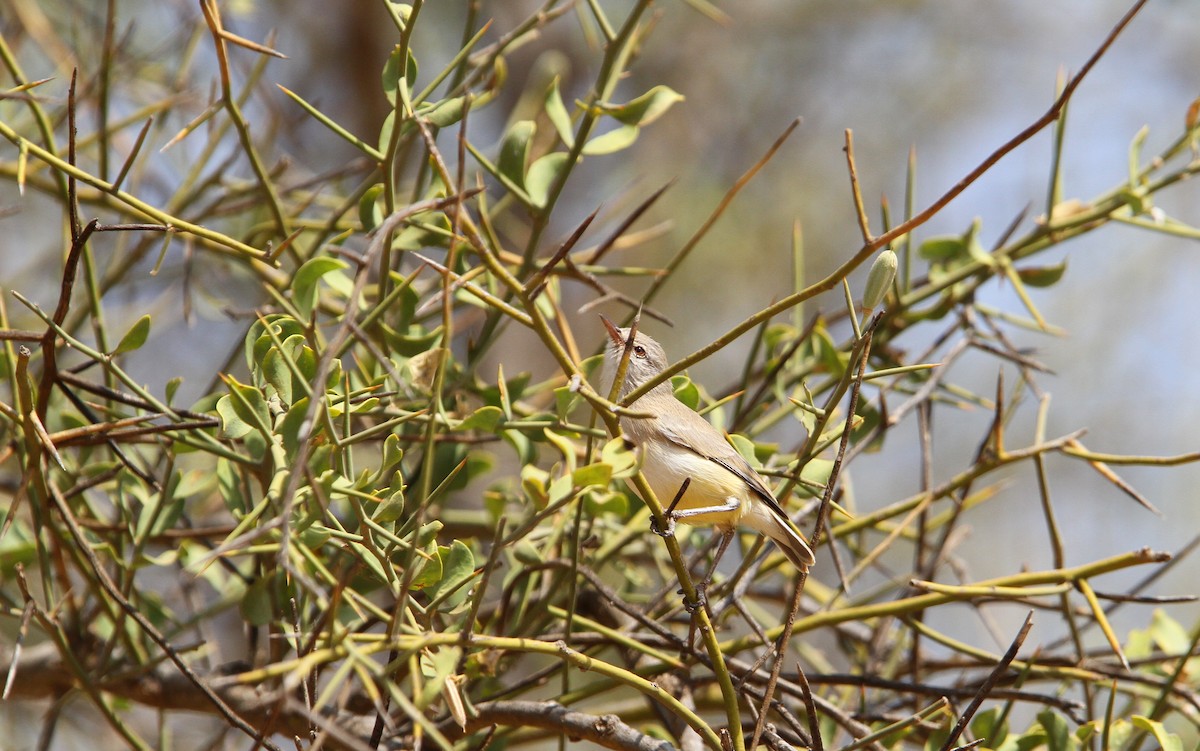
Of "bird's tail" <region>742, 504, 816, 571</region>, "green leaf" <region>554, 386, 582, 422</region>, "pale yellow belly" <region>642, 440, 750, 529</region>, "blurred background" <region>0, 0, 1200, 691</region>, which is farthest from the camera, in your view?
"blurred background" <region>0, 0, 1200, 691</region>

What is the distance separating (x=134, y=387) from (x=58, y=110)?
55.4 inches

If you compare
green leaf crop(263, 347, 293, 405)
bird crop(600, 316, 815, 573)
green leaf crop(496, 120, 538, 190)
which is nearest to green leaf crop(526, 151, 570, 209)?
green leaf crop(496, 120, 538, 190)

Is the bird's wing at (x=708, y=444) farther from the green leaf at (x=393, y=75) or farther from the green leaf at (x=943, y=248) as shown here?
the green leaf at (x=393, y=75)

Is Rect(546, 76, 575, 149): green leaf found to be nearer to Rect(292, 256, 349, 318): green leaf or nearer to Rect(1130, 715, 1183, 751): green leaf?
Rect(292, 256, 349, 318): green leaf

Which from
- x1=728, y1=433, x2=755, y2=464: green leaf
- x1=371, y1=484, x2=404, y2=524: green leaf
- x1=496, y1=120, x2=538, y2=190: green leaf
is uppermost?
x1=496, y1=120, x2=538, y2=190: green leaf

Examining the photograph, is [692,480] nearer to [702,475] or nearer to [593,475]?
[702,475]

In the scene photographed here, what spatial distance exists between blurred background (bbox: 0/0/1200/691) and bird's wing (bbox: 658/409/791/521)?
10.8ft

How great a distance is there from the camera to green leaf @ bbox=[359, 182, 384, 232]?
1.65 meters

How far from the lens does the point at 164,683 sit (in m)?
1.96

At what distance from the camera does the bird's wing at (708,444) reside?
2102 mm

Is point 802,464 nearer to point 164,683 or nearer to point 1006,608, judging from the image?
point 164,683

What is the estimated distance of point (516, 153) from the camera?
183 cm

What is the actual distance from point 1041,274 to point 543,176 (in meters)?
1.11

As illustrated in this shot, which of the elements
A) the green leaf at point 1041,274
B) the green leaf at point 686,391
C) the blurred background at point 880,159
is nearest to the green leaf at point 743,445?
the green leaf at point 686,391
